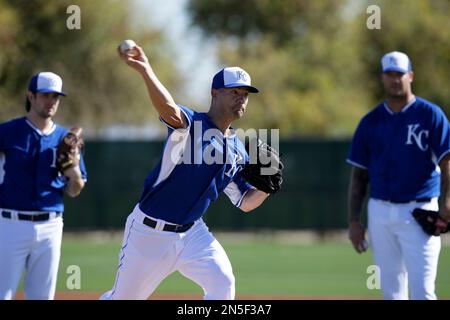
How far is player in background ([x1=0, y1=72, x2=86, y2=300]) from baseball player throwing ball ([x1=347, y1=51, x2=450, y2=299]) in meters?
2.48

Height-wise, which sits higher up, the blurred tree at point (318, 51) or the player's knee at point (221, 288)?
the blurred tree at point (318, 51)

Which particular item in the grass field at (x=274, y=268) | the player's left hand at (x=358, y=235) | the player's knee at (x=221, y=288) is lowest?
the grass field at (x=274, y=268)

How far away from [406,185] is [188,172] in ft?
5.97

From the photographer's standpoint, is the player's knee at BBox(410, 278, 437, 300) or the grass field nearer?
the player's knee at BBox(410, 278, 437, 300)

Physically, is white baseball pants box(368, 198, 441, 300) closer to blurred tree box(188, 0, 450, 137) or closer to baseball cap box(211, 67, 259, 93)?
baseball cap box(211, 67, 259, 93)

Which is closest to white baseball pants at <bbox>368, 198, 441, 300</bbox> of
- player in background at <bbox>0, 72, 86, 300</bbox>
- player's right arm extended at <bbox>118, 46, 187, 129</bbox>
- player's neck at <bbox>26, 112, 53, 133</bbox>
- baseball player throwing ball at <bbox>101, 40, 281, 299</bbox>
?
baseball player throwing ball at <bbox>101, 40, 281, 299</bbox>

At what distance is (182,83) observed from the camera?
3556 cm

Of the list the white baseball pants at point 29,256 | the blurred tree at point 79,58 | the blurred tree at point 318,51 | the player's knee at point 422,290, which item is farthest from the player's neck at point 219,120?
the blurred tree at point 318,51

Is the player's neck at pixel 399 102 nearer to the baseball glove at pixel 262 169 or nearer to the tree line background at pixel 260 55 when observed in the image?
the baseball glove at pixel 262 169

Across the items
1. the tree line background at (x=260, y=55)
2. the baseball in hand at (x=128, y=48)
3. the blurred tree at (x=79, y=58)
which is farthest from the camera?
the tree line background at (x=260, y=55)

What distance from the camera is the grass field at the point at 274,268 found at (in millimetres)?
11477

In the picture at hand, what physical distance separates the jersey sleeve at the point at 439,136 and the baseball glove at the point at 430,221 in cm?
42

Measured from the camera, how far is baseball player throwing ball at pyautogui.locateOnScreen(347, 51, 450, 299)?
6.74m
